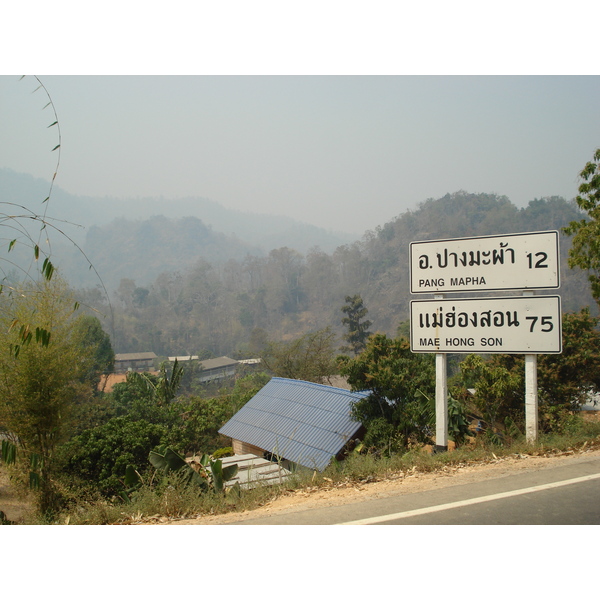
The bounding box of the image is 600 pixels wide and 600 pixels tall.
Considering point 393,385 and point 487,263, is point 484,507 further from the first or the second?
point 393,385

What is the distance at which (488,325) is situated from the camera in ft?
25.1

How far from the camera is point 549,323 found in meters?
7.30

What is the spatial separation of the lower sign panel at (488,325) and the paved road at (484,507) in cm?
219

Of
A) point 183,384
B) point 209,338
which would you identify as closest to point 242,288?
point 209,338

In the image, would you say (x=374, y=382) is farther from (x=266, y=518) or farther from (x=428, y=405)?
(x=266, y=518)

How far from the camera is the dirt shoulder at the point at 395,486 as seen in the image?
5221 millimetres

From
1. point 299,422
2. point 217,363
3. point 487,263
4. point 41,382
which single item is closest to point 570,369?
point 487,263

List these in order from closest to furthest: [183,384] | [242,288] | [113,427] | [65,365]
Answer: [65,365] < [113,427] < [183,384] < [242,288]

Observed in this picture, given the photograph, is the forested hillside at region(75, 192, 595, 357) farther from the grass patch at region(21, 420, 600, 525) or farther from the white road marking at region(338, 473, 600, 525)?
the white road marking at region(338, 473, 600, 525)

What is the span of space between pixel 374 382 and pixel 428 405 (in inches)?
72.5

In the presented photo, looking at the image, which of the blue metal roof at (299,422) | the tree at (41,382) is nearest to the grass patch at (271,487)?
the tree at (41,382)

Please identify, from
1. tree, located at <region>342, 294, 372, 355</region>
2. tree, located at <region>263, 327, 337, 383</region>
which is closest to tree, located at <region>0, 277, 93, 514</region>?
tree, located at <region>263, 327, 337, 383</region>

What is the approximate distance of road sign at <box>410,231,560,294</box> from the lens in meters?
7.34

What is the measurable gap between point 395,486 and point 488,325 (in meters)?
3.04
